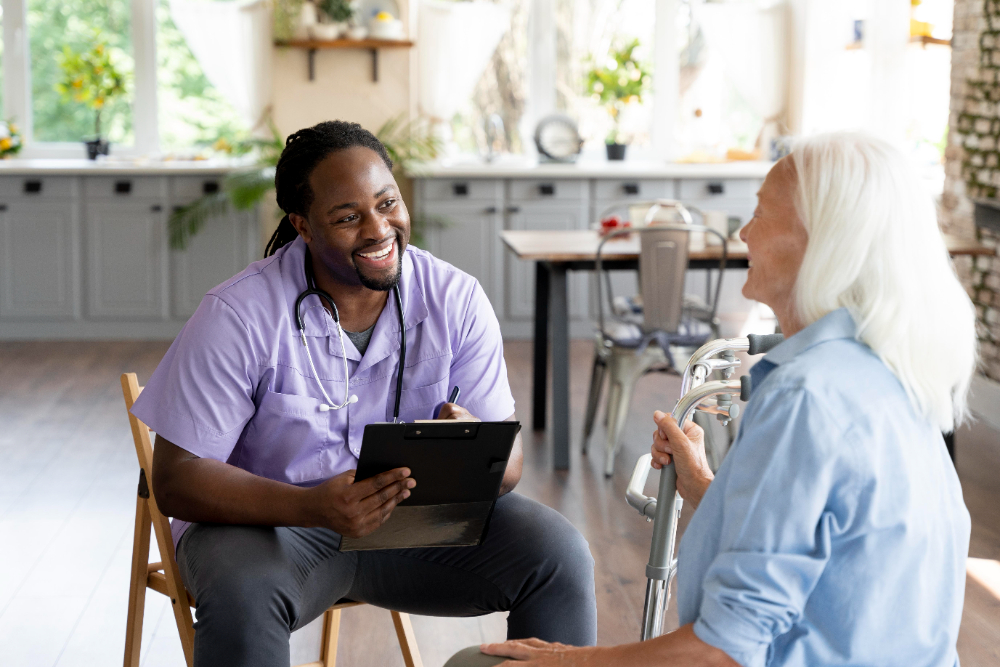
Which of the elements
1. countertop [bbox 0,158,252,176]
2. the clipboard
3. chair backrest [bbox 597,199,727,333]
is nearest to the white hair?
the clipboard

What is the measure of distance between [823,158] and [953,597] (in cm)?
46

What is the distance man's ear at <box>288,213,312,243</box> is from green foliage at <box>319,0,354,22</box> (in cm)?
418

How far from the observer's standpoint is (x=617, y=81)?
607 cm

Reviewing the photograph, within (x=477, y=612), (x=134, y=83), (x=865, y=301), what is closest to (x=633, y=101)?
(x=134, y=83)

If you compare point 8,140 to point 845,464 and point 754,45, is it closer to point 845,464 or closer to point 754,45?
point 754,45

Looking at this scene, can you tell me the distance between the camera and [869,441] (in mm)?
957

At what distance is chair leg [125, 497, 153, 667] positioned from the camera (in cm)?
175

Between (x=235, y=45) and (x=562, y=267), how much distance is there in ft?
10.1

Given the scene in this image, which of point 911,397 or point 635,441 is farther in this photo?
point 635,441

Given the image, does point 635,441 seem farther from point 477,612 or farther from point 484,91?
point 484,91

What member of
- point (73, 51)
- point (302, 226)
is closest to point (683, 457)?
point (302, 226)

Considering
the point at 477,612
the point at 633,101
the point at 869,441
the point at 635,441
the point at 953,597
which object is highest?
the point at 633,101

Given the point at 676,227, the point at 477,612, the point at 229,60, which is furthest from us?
the point at 229,60

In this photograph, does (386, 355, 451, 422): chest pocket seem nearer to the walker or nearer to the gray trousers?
the gray trousers
